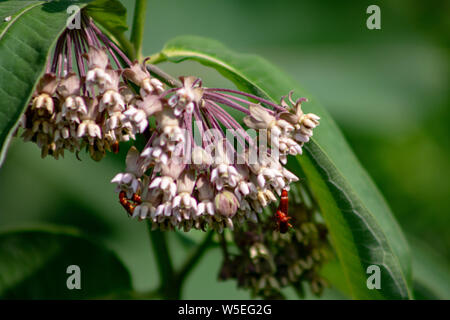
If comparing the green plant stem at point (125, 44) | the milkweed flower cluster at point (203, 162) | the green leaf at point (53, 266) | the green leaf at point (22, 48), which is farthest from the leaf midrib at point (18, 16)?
the green leaf at point (53, 266)

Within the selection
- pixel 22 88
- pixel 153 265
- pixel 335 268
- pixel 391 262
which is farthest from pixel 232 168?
pixel 153 265

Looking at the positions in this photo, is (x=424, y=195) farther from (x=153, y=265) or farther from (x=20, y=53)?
(x=20, y=53)

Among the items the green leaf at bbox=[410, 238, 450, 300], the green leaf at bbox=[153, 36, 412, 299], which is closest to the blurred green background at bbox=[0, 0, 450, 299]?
the green leaf at bbox=[410, 238, 450, 300]

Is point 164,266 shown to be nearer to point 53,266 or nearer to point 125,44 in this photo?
point 53,266

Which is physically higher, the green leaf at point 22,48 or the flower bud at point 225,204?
the green leaf at point 22,48

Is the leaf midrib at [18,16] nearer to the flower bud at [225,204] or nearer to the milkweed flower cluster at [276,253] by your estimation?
the flower bud at [225,204]
